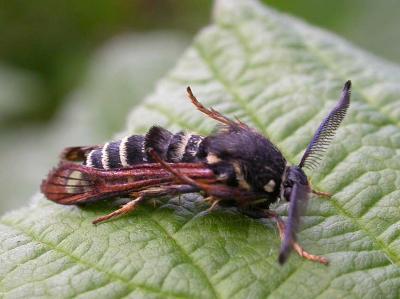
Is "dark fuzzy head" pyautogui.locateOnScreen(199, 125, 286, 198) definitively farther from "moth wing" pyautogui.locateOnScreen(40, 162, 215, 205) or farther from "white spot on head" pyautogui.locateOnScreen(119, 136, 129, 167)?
"white spot on head" pyautogui.locateOnScreen(119, 136, 129, 167)

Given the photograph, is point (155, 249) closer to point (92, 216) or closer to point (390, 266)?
point (92, 216)

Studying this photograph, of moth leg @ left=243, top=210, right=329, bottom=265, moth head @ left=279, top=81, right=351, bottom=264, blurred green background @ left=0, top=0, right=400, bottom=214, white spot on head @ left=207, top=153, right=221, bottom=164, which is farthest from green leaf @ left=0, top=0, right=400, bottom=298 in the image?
blurred green background @ left=0, top=0, right=400, bottom=214

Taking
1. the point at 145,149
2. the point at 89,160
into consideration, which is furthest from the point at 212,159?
the point at 89,160

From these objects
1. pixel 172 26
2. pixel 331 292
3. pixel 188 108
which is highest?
pixel 172 26

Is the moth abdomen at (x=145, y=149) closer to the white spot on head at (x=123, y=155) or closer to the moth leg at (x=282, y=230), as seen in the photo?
the white spot on head at (x=123, y=155)

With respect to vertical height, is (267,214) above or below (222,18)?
below

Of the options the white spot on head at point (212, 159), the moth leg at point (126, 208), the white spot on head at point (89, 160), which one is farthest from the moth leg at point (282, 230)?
the white spot on head at point (89, 160)

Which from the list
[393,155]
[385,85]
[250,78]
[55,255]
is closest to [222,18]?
[250,78]
